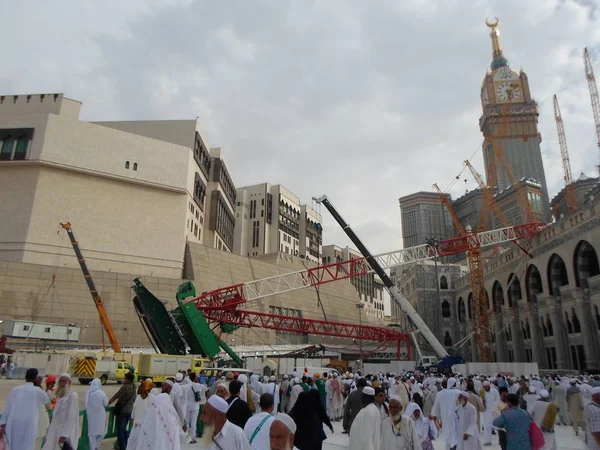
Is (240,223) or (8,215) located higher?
(240,223)

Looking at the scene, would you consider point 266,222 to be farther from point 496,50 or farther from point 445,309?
point 496,50

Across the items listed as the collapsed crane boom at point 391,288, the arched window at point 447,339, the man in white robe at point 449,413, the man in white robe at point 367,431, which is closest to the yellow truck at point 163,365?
the collapsed crane boom at point 391,288

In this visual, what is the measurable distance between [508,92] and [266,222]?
76.7 metres

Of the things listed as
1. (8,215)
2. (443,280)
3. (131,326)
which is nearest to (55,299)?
(131,326)

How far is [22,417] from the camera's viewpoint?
6293 millimetres

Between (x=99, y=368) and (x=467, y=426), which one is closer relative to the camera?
(x=467, y=426)

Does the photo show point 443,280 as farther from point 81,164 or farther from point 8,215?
point 8,215

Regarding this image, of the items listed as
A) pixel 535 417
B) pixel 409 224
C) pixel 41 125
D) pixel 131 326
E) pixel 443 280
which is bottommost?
pixel 535 417

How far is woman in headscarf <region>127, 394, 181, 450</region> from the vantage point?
516cm

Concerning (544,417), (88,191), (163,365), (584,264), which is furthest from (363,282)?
(544,417)

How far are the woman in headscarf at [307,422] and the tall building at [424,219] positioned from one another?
131102 millimetres

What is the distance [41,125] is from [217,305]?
29.8m

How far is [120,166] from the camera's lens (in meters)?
50.2

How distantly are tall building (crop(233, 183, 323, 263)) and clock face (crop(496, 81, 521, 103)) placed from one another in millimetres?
64851
